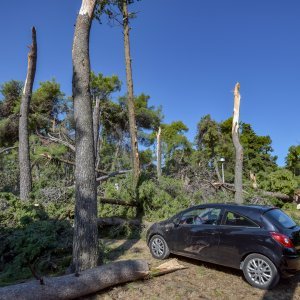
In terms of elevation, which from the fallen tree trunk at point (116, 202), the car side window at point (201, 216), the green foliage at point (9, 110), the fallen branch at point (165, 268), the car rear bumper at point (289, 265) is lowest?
the fallen branch at point (165, 268)

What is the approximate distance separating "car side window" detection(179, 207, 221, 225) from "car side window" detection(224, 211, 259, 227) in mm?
255

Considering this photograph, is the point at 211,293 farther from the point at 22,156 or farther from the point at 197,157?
the point at 197,157

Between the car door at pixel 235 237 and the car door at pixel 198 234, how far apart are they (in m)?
0.15

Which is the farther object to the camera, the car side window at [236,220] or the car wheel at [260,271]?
the car side window at [236,220]

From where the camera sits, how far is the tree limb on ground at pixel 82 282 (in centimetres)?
440

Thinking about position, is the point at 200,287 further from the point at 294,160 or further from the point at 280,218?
the point at 294,160

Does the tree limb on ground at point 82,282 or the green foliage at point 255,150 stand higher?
the green foliage at point 255,150

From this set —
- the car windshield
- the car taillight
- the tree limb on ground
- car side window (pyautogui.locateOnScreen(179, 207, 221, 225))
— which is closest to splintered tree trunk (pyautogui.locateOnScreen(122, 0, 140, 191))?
car side window (pyautogui.locateOnScreen(179, 207, 221, 225))

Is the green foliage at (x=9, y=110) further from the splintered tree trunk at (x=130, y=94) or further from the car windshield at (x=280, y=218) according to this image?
the car windshield at (x=280, y=218)

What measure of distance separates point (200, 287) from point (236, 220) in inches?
58.9

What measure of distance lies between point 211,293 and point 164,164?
2095 centimetres

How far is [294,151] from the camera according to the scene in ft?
92.8

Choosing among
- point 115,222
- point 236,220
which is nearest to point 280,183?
point 115,222

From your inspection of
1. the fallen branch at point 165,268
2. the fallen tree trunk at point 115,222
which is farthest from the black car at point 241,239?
the fallen tree trunk at point 115,222
